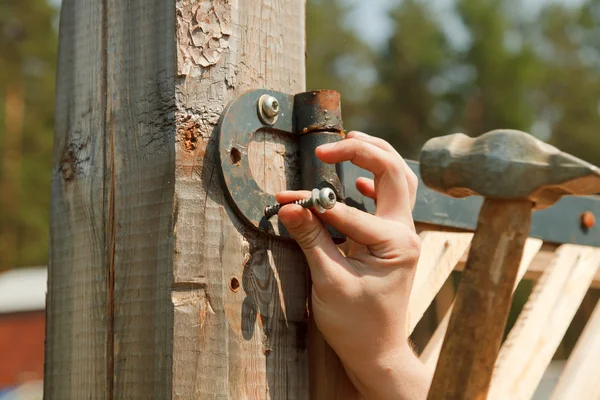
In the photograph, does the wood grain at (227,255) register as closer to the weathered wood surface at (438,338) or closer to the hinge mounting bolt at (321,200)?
the hinge mounting bolt at (321,200)

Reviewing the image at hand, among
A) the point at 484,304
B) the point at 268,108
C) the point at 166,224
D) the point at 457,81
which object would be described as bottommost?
the point at 484,304

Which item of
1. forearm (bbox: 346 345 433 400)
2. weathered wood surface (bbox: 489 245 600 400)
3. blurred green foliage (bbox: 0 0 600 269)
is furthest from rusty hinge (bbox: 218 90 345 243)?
blurred green foliage (bbox: 0 0 600 269)

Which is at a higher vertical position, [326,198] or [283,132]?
[283,132]

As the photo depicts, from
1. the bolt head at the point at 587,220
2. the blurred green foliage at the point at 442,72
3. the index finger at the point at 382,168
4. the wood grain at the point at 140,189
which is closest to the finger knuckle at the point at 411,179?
the index finger at the point at 382,168

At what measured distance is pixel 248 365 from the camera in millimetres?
1317

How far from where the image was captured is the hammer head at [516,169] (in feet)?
3.05

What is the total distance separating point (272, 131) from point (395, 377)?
0.49m

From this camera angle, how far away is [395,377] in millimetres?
1380

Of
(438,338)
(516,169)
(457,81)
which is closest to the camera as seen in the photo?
(516,169)

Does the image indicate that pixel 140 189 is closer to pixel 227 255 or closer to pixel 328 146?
pixel 227 255

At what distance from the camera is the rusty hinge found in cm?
134

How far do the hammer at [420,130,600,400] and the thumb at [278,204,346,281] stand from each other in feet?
1.32

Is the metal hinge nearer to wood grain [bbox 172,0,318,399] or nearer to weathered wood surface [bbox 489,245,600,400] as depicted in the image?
wood grain [bbox 172,0,318,399]

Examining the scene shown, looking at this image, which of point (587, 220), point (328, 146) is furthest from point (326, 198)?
point (587, 220)
